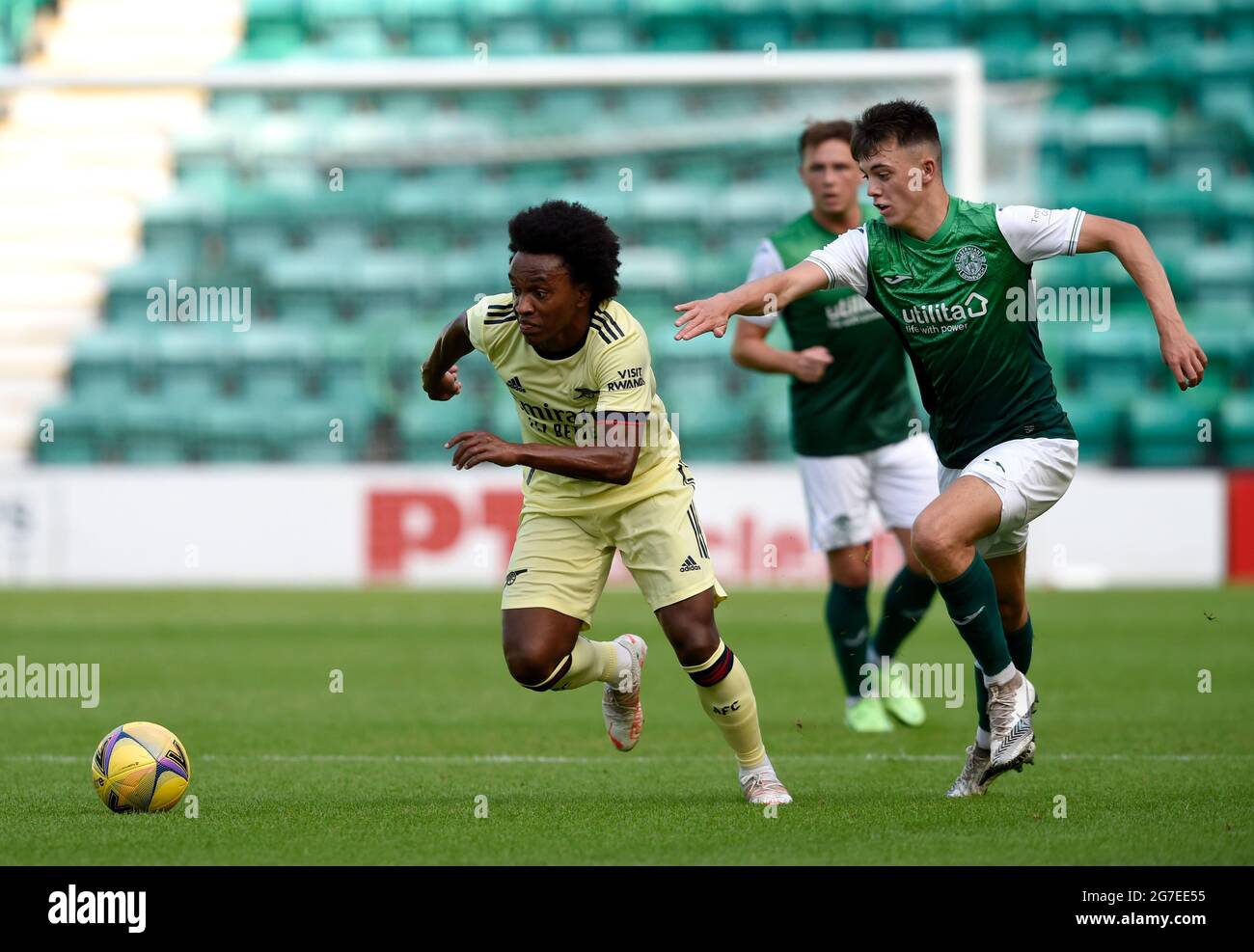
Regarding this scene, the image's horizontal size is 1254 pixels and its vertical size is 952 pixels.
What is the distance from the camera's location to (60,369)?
17.8 metres

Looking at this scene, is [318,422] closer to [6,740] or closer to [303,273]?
[303,273]

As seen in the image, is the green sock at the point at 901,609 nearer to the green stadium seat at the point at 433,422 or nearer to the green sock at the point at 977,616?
the green sock at the point at 977,616

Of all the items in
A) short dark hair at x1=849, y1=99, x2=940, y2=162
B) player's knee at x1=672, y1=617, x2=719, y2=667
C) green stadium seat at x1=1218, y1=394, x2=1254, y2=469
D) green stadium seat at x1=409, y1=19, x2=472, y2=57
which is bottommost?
player's knee at x1=672, y1=617, x2=719, y2=667

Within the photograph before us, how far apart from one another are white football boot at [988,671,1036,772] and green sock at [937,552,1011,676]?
77 mm

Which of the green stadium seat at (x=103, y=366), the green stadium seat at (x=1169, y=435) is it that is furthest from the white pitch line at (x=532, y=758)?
the green stadium seat at (x=1169, y=435)

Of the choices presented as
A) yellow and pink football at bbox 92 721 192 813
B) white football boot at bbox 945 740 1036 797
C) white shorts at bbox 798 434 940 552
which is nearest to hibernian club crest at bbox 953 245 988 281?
white football boot at bbox 945 740 1036 797

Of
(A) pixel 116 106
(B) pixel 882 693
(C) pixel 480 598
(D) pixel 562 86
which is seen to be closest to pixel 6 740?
(B) pixel 882 693

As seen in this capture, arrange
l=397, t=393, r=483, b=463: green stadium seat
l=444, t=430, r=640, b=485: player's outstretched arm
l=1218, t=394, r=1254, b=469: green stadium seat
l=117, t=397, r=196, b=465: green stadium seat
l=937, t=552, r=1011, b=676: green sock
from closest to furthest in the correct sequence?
1. l=444, t=430, r=640, b=485: player's outstretched arm
2. l=937, t=552, r=1011, b=676: green sock
3. l=397, t=393, r=483, b=463: green stadium seat
4. l=117, t=397, r=196, b=465: green stadium seat
5. l=1218, t=394, r=1254, b=469: green stadium seat

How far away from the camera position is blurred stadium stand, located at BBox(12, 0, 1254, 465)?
17.0 m

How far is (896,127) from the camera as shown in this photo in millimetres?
5711

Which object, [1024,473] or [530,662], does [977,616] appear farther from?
[530,662]

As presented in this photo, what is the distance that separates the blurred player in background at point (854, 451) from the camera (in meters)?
8.09

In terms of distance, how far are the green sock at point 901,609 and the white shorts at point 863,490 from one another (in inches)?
11.1

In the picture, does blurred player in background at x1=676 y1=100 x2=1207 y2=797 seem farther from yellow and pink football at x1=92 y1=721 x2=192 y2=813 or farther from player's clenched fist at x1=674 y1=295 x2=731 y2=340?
yellow and pink football at x1=92 y1=721 x2=192 y2=813
